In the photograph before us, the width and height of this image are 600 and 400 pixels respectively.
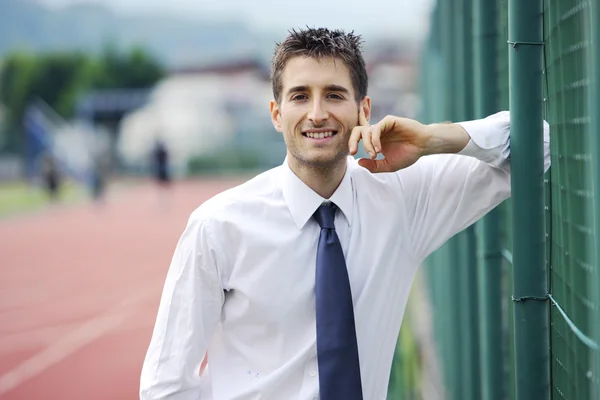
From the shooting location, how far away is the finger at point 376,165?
2.30 meters

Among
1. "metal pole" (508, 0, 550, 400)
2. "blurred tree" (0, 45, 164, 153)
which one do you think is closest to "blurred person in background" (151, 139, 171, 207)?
"metal pole" (508, 0, 550, 400)

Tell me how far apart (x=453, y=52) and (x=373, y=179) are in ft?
6.46

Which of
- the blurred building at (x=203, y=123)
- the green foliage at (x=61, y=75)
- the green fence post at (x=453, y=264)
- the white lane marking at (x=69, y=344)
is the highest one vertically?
the green foliage at (x=61, y=75)

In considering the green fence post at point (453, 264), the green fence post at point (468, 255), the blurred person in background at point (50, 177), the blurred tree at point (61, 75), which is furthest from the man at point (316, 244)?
the blurred tree at point (61, 75)

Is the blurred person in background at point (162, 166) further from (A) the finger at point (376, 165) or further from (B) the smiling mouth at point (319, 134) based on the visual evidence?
(A) the finger at point (376, 165)

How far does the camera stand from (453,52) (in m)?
4.29

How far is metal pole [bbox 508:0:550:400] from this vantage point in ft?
6.73

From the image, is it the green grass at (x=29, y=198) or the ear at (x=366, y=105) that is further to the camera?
the green grass at (x=29, y=198)

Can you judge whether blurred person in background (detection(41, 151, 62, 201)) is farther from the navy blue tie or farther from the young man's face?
the navy blue tie

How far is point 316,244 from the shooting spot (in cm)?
241

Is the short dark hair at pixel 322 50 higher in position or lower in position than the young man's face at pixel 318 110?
higher

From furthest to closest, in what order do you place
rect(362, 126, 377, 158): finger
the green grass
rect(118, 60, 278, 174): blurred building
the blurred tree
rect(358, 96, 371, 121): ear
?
1. the blurred tree
2. rect(118, 60, 278, 174): blurred building
3. the green grass
4. rect(358, 96, 371, 121): ear
5. rect(362, 126, 377, 158): finger

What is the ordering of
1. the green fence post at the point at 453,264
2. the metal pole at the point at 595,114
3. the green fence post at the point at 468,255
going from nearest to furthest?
the metal pole at the point at 595,114 < the green fence post at the point at 468,255 < the green fence post at the point at 453,264

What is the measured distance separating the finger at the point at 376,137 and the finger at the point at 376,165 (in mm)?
127
